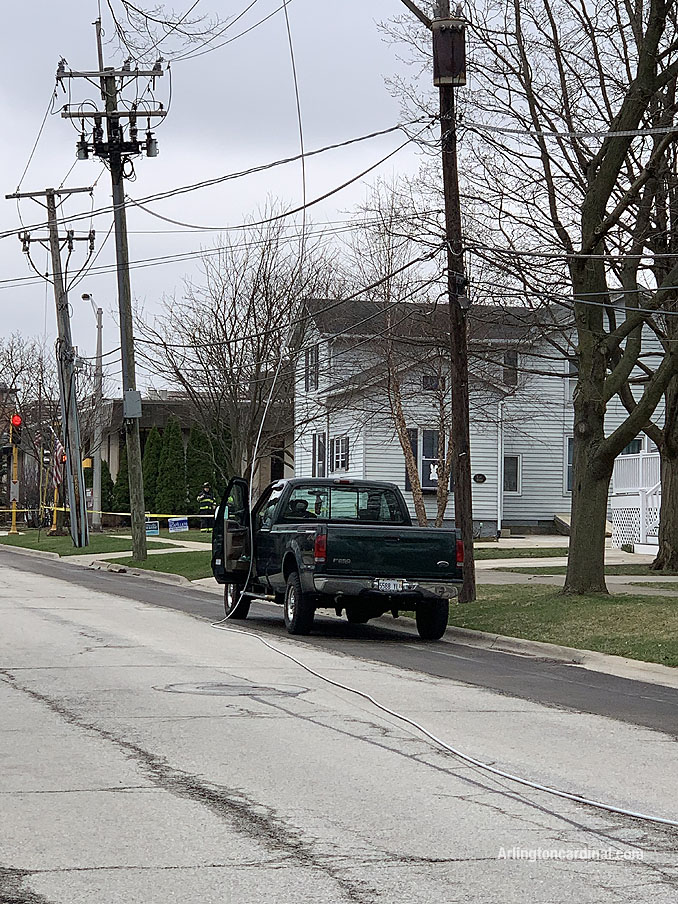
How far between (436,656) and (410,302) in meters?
18.9

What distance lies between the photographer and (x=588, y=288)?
19578mm

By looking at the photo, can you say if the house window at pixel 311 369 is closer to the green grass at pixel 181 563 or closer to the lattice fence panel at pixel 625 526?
the green grass at pixel 181 563

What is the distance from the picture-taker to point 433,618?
1689 centimetres

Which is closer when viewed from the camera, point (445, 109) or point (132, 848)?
point (132, 848)

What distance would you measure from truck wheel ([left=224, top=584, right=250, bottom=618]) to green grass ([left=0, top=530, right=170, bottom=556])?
65.6 feet

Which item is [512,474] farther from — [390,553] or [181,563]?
[390,553]

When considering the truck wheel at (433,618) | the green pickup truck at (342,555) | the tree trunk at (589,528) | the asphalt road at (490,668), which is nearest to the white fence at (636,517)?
the tree trunk at (589,528)

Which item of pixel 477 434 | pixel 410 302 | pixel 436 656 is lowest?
pixel 436 656

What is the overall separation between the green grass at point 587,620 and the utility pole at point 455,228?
1221 mm

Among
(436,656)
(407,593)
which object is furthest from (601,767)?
(407,593)

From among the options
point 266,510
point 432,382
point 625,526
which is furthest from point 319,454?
point 266,510

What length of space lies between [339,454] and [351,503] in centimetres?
2745

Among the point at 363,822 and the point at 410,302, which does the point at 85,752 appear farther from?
the point at 410,302

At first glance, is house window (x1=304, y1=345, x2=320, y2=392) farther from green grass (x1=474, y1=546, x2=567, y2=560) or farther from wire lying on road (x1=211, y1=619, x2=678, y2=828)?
wire lying on road (x1=211, y1=619, x2=678, y2=828)
